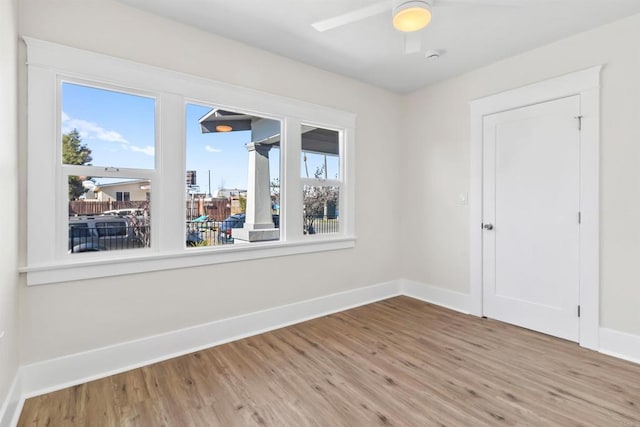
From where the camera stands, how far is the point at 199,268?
8.77 ft

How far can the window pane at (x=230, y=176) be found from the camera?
8.95ft

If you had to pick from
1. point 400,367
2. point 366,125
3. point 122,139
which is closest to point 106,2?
point 122,139

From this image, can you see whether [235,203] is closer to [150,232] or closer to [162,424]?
[150,232]

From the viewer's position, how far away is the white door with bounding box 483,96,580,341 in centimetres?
277

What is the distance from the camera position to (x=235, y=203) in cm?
301

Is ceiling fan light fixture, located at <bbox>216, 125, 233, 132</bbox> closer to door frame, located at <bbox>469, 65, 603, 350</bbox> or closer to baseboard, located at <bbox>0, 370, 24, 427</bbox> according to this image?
baseboard, located at <bbox>0, 370, 24, 427</bbox>

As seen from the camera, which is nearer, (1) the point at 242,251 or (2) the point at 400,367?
(2) the point at 400,367

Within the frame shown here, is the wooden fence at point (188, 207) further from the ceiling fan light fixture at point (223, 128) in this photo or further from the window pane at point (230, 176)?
the ceiling fan light fixture at point (223, 128)

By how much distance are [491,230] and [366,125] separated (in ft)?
6.03

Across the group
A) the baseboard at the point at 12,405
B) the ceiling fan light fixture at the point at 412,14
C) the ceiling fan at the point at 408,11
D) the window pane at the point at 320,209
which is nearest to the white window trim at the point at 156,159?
the window pane at the point at 320,209

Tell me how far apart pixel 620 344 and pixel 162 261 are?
3.67 m

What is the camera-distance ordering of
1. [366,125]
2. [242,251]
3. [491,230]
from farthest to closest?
[366,125]
[491,230]
[242,251]

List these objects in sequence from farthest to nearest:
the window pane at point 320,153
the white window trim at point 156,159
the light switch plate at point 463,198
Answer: the light switch plate at point 463,198, the window pane at point 320,153, the white window trim at point 156,159

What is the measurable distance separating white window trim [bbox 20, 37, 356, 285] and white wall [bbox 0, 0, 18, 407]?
0.11 meters
